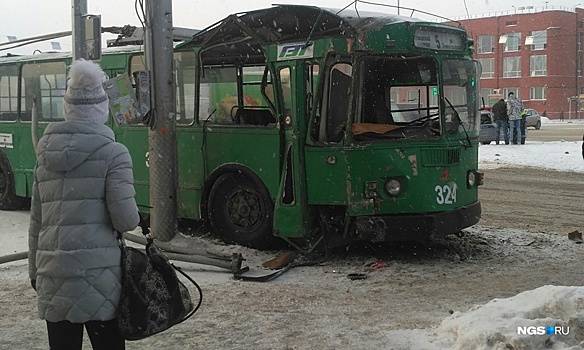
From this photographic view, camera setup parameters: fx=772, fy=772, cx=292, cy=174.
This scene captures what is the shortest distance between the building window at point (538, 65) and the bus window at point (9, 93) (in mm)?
65946

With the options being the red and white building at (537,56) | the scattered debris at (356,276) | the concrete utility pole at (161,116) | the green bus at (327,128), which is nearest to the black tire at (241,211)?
the green bus at (327,128)

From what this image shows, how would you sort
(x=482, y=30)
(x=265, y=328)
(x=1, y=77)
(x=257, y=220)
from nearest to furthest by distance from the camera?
(x=265, y=328) < (x=257, y=220) < (x=1, y=77) < (x=482, y=30)

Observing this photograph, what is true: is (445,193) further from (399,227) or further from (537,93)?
(537,93)

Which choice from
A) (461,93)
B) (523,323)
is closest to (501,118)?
(461,93)

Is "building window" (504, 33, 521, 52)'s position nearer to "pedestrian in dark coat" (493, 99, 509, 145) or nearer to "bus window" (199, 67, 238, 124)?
"pedestrian in dark coat" (493, 99, 509, 145)

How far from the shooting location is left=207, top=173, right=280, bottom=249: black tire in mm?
9438

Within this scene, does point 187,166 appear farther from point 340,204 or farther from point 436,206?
point 436,206

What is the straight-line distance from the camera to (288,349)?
5.68 metres

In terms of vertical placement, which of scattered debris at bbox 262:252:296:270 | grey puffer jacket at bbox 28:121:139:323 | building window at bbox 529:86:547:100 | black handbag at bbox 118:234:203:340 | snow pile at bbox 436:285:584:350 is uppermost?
building window at bbox 529:86:547:100

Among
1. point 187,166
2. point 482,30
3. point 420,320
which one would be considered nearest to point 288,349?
point 420,320

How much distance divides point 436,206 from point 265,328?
315 cm

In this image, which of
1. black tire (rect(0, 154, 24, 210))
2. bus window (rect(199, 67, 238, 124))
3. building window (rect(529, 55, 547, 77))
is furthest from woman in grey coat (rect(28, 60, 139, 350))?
building window (rect(529, 55, 547, 77))

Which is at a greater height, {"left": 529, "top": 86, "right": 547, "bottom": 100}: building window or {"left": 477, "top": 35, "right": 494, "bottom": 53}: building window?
{"left": 477, "top": 35, "right": 494, "bottom": 53}: building window

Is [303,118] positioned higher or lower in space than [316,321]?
higher
